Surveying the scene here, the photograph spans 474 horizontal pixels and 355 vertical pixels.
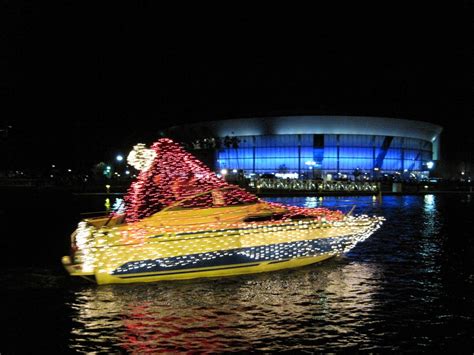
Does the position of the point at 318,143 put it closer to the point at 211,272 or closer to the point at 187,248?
the point at 211,272

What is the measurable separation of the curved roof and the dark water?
7941 centimetres

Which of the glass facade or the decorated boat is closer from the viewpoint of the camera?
the decorated boat

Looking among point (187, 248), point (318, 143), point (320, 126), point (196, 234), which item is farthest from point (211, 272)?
point (318, 143)

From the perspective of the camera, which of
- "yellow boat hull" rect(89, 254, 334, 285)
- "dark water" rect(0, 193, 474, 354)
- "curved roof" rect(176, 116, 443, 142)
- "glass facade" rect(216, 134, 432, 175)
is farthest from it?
"glass facade" rect(216, 134, 432, 175)

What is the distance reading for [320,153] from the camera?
9562cm

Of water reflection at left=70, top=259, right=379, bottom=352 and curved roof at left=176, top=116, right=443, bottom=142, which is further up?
curved roof at left=176, top=116, right=443, bottom=142

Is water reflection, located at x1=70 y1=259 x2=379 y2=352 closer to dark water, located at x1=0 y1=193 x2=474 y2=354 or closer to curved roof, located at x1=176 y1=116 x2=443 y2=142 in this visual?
dark water, located at x1=0 y1=193 x2=474 y2=354

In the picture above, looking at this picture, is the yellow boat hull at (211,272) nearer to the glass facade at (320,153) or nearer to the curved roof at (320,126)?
the curved roof at (320,126)

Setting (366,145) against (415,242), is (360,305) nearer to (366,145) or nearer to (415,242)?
(415,242)

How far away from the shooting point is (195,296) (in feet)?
31.5

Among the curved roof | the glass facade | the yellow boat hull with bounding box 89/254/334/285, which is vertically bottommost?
the yellow boat hull with bounding box 89/254/334/285

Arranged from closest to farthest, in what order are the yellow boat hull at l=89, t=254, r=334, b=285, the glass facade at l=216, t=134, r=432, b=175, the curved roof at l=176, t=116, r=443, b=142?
the yellow boat hull at l=89, t=254, r=334, b=285, the curved roof at l=176, t=116, r=443, b=142, the glass facade at l=216, t=134, r=432, b=175

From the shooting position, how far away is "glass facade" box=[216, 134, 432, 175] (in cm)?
9569

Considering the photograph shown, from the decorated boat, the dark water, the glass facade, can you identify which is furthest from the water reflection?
the glass facade
